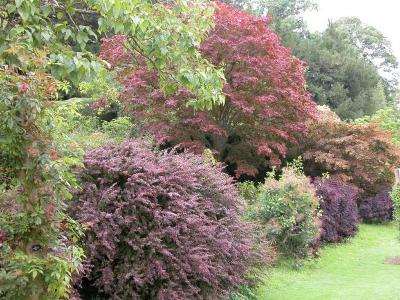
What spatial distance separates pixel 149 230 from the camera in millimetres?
6227

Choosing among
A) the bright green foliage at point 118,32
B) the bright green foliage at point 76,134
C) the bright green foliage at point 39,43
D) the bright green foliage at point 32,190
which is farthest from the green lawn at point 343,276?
the bright green foliage at point 39,43

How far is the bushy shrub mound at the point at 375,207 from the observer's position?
17.0 m

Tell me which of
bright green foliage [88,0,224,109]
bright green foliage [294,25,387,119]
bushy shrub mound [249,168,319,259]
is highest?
bright green foliage [294,25,387,119]

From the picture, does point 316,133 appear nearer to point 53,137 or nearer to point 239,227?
point 239,227

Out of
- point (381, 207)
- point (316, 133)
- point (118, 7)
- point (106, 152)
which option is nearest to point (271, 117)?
point (316, 133)

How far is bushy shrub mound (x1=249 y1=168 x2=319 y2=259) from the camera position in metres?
10.8

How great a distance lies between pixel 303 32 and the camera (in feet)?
128

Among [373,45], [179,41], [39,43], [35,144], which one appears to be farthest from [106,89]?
[373,45]

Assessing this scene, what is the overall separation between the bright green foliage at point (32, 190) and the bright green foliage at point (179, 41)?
1035 millimetres

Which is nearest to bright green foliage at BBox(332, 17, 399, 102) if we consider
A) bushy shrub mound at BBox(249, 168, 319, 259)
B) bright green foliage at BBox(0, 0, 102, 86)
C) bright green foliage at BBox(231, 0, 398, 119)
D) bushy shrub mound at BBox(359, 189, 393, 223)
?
bright green foliage at BBox(231, 0, 398, 119)

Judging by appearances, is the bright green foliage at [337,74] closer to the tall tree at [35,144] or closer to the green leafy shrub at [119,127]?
the green leafy shrub at [119,127]

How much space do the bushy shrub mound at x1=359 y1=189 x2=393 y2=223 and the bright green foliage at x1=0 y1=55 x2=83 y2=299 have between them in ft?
48.4

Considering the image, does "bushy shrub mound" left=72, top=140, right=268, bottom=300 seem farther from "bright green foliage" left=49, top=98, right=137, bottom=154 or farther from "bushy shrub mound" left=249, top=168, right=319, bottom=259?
"bushy shrub mound" left=249, top=168, right=319, bottom=259

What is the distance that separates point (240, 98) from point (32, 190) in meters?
9.62
